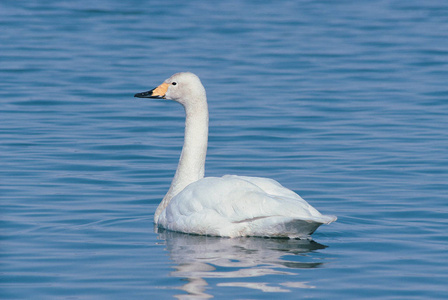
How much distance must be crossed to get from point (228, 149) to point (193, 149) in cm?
351

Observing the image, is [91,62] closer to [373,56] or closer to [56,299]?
[373,56]

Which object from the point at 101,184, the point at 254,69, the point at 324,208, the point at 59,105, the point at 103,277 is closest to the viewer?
the point at 103,277

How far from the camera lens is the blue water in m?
8.12

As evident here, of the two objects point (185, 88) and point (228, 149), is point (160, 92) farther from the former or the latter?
point (228, 149)

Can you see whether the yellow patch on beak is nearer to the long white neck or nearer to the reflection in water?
the long white neck

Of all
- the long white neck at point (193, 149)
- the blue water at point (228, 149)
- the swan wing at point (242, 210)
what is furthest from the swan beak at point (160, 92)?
the swan wing at point (242, 210)

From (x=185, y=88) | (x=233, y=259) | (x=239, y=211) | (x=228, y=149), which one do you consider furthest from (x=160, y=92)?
(x=228, y=149)

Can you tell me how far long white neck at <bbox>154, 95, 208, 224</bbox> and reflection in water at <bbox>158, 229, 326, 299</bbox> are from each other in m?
1.01

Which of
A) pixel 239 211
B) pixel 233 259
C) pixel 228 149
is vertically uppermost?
pixel 228 149

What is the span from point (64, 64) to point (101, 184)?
10933 mm

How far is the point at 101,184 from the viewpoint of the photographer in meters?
12.0

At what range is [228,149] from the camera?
14258 millimetres

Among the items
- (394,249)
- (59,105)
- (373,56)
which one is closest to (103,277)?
(394,249)

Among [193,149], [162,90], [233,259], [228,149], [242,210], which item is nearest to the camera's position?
[233,259]
